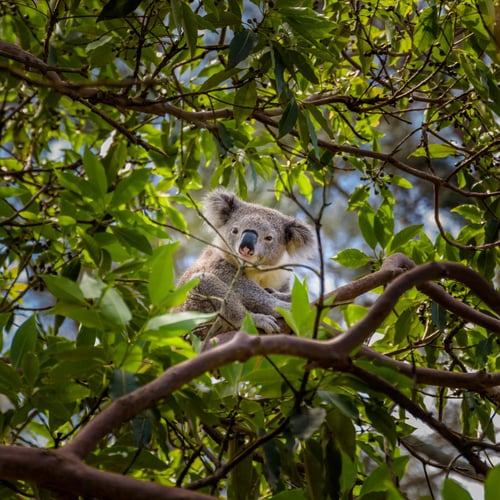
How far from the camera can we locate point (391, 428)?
1919mm

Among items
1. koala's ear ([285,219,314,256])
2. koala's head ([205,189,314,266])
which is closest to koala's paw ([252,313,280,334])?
koala's head ([205,189,314,266])

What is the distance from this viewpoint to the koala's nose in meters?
3.86

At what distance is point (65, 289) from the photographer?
70.4 inches

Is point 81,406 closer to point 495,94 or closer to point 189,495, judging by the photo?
point 189,495

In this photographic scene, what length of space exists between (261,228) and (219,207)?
30 cm

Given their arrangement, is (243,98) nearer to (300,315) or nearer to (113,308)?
(300,315)

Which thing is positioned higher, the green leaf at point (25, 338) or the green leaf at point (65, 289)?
the green leaf at point (25, 338)

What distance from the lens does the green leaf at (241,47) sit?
2.39 m

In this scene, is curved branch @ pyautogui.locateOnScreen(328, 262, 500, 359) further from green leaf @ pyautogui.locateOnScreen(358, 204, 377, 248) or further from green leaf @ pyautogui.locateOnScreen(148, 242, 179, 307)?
green leaf @ pyautogui.locateOnScreen(358, 204, 377, 248)

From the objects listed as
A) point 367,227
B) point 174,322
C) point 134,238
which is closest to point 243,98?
point 367,227

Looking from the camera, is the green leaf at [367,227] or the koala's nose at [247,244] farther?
the koala's nose at [247,244]

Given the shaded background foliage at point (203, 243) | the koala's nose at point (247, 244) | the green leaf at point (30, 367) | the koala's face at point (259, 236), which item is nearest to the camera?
the shaded background foliage at point (203, 243)

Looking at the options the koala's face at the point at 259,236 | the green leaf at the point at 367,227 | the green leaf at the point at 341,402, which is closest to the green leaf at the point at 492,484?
the green leaf at the point at 341,402

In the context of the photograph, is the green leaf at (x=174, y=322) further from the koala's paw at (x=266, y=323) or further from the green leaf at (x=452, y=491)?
the koala's paw at (x=266, y=323)
